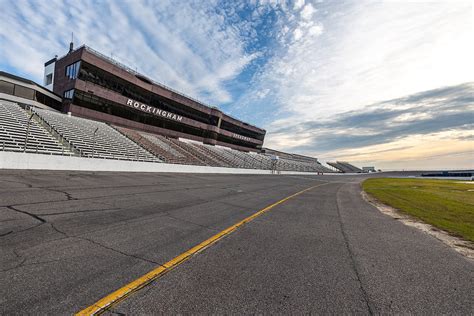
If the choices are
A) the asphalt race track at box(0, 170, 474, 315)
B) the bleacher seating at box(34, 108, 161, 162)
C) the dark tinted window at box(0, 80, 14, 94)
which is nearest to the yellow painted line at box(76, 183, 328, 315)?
the asphalt race track at box(0, 170, 474, 315)

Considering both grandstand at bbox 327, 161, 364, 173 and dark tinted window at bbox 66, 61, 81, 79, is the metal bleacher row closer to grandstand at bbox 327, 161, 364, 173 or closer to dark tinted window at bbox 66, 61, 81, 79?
dark tinted window at bbox 66, 61, 81, 79

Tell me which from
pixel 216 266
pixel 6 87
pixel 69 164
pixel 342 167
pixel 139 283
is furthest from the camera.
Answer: pixel 342 167

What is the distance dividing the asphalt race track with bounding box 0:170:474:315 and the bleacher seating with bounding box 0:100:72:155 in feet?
39.7

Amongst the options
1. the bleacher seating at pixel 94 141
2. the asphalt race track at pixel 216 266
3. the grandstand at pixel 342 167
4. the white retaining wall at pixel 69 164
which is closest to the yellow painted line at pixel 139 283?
the asphalt race track at pixel 216 266

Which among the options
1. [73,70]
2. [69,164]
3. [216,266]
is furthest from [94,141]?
[216,266]

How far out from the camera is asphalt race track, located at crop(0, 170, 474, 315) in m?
2.58

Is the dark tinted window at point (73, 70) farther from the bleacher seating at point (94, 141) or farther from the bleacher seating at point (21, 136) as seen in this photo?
the bleacher seating at point (21, 136)

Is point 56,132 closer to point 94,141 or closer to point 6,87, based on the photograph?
point 94,141

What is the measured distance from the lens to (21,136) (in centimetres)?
1650

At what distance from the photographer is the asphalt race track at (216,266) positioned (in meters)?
2.58

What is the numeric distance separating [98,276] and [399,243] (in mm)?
6248

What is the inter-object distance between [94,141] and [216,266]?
23723mm

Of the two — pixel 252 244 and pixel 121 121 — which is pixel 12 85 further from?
pixel 252 244

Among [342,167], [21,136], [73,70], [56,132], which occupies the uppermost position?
[73,70]
